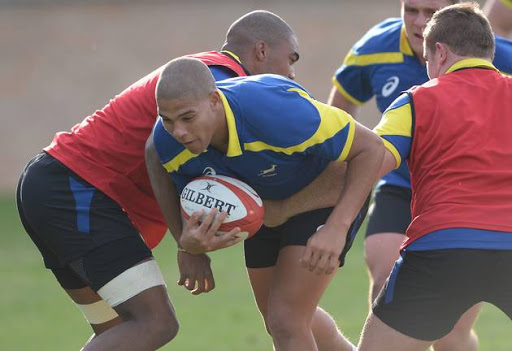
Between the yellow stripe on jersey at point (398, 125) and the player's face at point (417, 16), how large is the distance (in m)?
1.41

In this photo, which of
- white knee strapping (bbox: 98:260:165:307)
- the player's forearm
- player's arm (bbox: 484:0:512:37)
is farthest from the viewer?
player's arm (bbox: 484:0:512:37)


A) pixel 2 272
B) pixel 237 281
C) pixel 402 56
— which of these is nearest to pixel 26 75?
pixel 2 272

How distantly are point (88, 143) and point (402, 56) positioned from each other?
6.89 feet

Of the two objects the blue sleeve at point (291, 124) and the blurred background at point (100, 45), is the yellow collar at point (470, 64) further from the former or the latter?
the blurred background at point (100, 45)

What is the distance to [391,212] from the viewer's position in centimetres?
632

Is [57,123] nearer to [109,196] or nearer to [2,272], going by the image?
[2,272]

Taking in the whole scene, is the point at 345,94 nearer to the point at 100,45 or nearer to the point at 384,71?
the point at 384,71

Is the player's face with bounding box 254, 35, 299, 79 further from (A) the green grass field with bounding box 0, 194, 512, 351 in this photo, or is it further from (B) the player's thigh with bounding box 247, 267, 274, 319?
(A) the green grass field with bounding box 0, 194, 512, 351

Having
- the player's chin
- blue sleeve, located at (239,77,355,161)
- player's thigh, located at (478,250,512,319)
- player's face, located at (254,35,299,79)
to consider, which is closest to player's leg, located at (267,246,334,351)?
blue sleeve, located at (239,77,355,161)

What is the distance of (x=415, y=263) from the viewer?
4496 millimetres

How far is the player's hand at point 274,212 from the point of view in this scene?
202 inches

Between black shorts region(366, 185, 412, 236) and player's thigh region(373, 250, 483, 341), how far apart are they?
177 cm

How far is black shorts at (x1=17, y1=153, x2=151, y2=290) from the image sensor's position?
5168mm

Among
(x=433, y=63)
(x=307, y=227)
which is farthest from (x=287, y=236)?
(x=433, y=63)
